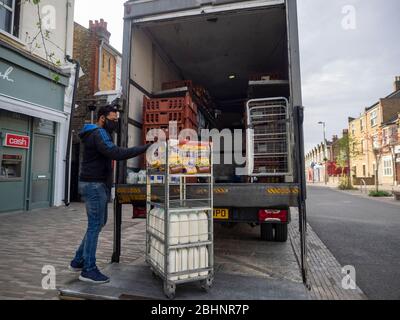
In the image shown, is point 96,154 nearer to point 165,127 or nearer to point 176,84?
point 165,127

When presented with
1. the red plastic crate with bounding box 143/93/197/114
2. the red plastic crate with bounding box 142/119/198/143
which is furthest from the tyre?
the red plastic crate with bounding box 143/93/197/114

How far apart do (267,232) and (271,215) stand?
7.62ft

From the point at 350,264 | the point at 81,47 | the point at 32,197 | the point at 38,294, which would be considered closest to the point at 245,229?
the point at 350,264

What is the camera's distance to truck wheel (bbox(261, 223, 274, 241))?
5.81 meters

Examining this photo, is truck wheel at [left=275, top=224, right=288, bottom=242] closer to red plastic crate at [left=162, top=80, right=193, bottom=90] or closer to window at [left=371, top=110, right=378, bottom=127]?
red plastic crate at [left=162, top=80, right=193, bottom=90]

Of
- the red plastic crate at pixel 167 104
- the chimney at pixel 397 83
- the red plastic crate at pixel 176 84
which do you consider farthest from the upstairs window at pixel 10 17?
the chimney at pixel 397 83

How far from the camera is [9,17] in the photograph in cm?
849

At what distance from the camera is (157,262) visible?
3328 millimetres

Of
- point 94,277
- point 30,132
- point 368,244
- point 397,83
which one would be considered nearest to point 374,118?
point 397,83

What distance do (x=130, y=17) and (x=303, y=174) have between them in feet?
10.7

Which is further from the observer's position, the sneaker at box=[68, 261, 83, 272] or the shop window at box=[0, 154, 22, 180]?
the shop window at box=[0, 154, 22, 180]

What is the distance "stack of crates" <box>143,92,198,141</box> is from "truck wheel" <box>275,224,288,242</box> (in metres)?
2.68

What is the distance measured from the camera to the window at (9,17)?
327 inches
